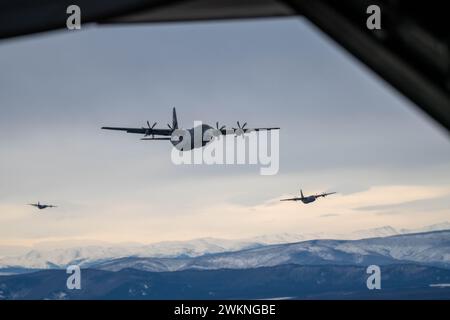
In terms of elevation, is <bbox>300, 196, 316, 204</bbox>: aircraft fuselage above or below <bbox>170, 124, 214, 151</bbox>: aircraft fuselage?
below

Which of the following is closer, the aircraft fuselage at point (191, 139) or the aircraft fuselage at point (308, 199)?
the aircraft fuselage at point (191, 139)

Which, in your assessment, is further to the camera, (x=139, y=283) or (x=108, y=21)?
(x=139, y=283)

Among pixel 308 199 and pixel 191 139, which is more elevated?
pixel 191 139

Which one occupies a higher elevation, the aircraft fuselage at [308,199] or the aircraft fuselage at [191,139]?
the aircraft fuselage at [191,139]

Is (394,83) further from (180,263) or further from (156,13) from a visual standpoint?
(180,263)

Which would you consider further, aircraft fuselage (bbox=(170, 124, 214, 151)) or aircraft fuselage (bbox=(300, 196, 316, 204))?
aircraft fuselage (bbox=(300, 196, 316, 204))

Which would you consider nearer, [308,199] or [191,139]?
[191,139]

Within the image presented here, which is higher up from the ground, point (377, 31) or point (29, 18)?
point (29, 18)
